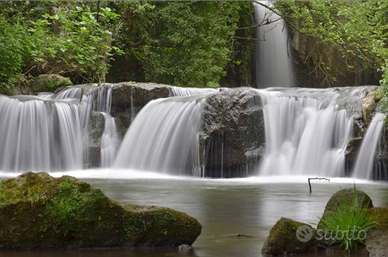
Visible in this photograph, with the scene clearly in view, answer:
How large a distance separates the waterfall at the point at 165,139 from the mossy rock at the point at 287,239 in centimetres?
1031

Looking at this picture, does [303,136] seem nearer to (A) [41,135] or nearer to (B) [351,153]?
(B) [351,153]

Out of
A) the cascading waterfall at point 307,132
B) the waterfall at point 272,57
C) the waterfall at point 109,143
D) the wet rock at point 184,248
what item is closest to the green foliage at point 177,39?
the waterfall at point 272,57

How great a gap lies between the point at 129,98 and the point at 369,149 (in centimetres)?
663

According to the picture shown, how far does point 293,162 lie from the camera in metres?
15.5

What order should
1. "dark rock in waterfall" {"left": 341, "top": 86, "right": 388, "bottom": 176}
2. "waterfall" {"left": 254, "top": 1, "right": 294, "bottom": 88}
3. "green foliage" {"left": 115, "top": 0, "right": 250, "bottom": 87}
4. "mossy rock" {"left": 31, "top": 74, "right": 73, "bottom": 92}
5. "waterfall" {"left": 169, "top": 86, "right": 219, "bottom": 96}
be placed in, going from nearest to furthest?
1. "dark rock in waterfall" {"left": 341, "top": 86, "right": 388, "bottom": 176}
2. "waterfall" {"left": 169, "top": 86, "right": 219, "bottom": 96}
3. "mossy rock" {"left": 31, "top": 74, "right": 73, "bottom": 92}
4. "green foliage" {"left": 115, "top": 0, "right": 250, "bottom": 87}
5. "waterfall" {"left": 254, "top": 1, "right": 294, "bottom": 88}

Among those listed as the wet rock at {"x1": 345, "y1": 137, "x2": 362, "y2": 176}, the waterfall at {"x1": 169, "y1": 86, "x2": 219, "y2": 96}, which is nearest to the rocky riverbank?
the wet rock at {"x1": 345, "y1": 137, "x2": 362, "y2": 176}

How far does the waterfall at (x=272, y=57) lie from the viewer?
93.2 ft

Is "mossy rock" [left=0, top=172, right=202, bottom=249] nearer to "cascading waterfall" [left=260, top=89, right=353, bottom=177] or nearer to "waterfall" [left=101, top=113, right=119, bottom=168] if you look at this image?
"cascading waterfall" [left=260, top=89, right=353, bottom=177]

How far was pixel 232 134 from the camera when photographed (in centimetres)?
1552

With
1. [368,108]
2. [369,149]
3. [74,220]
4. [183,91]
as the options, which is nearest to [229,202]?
[74,220]

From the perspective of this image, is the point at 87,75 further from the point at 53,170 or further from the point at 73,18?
the point at 53,170

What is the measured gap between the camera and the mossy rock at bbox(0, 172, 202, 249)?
17.0ft

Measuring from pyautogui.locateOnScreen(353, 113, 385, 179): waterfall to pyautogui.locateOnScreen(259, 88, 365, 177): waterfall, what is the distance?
0.42 m

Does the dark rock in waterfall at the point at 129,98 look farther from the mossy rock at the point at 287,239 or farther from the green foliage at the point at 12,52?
the mossy rock at the point at 287,239
